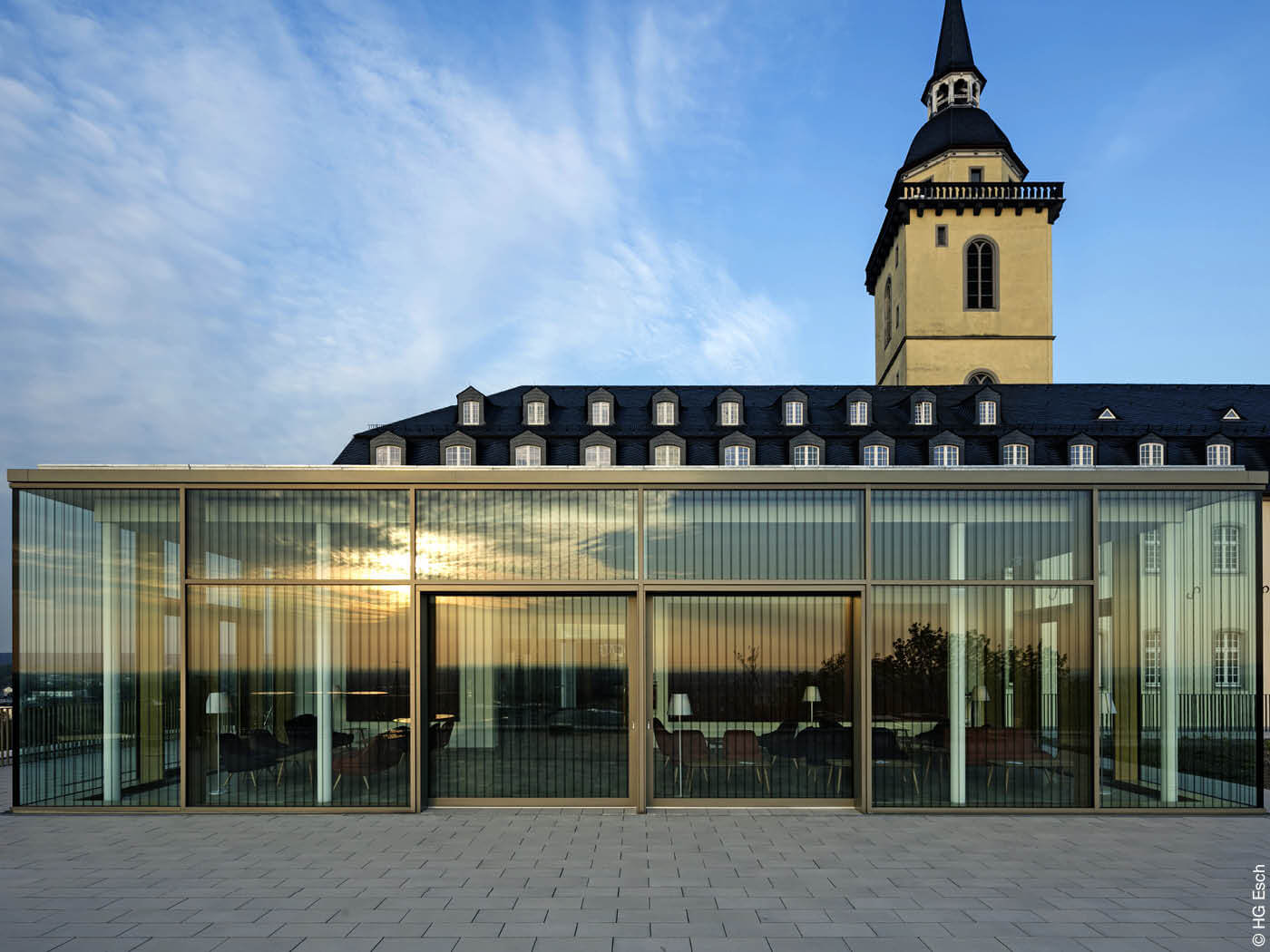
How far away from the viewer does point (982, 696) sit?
35.8 ft

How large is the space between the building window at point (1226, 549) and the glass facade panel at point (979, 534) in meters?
1.51

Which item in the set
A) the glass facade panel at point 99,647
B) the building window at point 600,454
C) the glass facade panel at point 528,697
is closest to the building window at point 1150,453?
the building window at point 600,454

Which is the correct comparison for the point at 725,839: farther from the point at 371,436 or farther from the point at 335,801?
the point at 371,436

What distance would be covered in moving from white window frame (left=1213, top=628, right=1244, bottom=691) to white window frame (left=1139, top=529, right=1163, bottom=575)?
0.98 meters

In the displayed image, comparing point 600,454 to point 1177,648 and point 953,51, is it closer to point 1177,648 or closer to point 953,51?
point 1177,648

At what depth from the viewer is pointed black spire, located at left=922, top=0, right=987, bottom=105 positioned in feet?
149

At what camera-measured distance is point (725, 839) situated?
9.42 metres

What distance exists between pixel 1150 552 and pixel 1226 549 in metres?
0.81

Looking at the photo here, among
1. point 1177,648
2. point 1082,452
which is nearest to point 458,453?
point 1082,452

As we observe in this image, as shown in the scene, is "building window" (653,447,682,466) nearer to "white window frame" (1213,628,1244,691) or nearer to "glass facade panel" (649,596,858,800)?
"glass facade panel" (649,596,858,800)

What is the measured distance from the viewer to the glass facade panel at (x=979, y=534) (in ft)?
36.3

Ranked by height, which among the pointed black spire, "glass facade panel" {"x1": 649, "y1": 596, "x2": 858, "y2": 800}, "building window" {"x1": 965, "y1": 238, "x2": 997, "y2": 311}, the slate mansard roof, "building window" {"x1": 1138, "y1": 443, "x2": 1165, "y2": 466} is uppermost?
the pointed black spire

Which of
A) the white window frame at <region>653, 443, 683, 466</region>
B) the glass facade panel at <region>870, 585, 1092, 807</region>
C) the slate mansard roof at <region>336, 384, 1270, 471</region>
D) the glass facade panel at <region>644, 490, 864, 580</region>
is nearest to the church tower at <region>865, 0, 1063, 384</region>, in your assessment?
the slate mansard roof at <region>336, 384, 1270, 471</region>

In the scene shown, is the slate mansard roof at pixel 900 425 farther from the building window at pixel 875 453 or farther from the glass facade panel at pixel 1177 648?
the glass facade panel at pixel 1177 648
